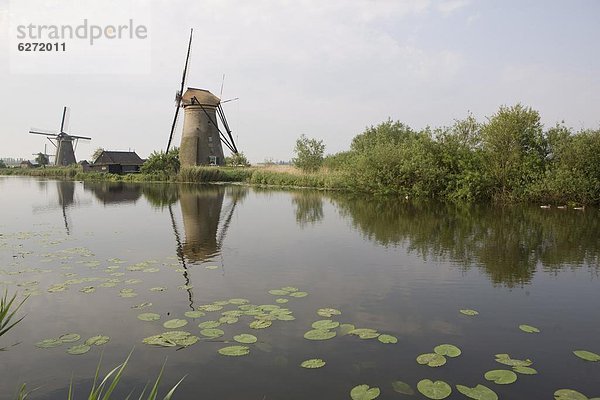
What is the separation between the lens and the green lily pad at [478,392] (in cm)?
407

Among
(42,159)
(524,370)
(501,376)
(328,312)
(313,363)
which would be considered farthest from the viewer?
(42,159)

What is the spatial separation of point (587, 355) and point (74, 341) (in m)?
6.52

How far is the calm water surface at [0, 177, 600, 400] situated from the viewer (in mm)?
4531

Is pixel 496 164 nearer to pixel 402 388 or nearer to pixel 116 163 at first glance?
pixel 402 388

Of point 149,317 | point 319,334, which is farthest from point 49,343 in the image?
point 319,334

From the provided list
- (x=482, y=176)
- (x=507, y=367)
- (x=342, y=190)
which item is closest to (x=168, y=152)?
(x=342, y=190)

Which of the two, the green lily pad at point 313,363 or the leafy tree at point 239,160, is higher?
the leafy tree at point 239,160

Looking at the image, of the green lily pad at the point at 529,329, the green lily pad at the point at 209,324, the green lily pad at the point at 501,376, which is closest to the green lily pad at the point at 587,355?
the green lily pad at the point at 529,329

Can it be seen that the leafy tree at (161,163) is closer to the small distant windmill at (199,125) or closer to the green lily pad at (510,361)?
the small distant windmill at (199,125)

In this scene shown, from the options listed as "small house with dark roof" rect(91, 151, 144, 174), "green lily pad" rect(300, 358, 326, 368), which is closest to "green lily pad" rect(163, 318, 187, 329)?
"green lily pad" rect(300, 358, 326, 368)

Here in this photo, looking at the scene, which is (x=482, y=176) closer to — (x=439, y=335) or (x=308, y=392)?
(x=439, y=335)

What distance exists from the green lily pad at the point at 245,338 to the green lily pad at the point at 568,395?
3.44m

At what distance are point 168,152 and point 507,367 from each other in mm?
50242

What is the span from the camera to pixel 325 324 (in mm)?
5891
